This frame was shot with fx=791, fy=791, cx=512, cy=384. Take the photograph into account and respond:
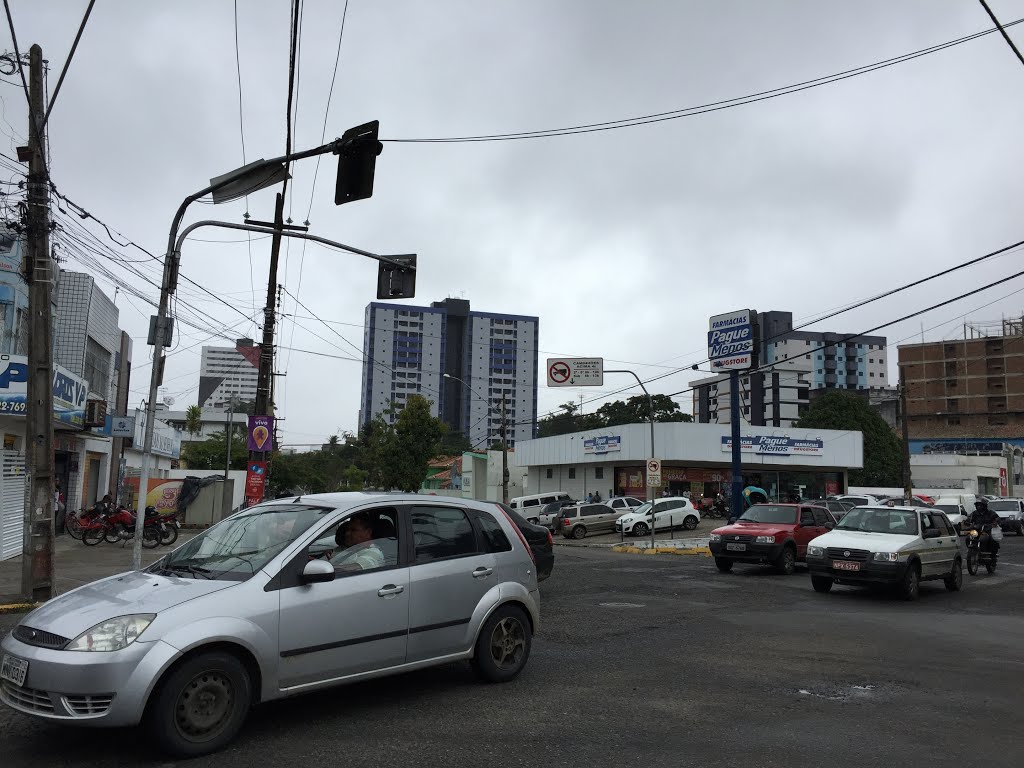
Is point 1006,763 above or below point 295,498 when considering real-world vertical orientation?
below

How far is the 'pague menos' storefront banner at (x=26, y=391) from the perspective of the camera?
17.0m

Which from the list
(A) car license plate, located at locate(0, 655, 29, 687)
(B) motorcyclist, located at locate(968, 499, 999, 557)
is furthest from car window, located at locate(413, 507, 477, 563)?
(B) motorcyclist, located at locate(968, 499, 999, 557)

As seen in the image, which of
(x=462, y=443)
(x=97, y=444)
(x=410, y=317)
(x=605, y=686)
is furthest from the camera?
(x=410, y=317)

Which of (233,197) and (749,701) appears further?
(233,197)

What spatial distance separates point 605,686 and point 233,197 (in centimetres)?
→ 853

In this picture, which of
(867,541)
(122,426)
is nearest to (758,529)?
(867,541)

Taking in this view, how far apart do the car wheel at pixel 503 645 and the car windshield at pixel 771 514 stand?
514 inches

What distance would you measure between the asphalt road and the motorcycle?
7.96 meters

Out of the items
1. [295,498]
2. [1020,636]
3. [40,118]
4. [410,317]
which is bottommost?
[1020,636]

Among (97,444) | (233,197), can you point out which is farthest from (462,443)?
(233,197)

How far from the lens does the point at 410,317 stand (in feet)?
412

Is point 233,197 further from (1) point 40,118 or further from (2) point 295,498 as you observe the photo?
(2) point 295,498

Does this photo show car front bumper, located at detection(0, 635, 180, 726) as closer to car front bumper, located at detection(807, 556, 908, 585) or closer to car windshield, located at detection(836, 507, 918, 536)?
car front bumper, located at detection(807, 556, 908, 585)

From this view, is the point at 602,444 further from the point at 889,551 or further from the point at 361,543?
the point at 361,543
